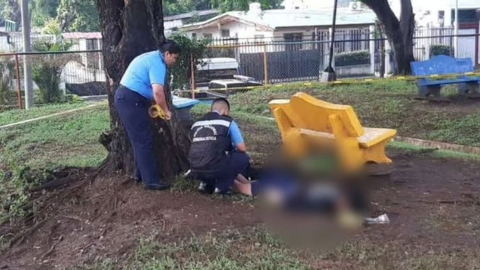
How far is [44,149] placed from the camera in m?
10.7

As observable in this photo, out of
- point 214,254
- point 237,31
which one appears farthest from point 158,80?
point 237,31

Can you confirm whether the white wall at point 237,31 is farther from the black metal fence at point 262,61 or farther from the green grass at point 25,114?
the green grass at point 25,114

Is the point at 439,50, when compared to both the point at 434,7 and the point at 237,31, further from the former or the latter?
the point at 237,31

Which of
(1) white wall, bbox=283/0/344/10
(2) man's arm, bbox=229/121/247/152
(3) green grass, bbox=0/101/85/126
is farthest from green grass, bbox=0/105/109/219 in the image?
(1) white wall, bbox=283/0/344/10

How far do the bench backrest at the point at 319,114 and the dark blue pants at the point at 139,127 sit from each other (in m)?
1.85

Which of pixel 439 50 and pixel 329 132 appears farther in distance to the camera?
pixel 439 50

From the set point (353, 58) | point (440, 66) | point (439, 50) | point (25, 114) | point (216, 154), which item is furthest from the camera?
point (353, 58)

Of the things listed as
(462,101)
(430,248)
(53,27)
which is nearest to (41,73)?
(462,101)

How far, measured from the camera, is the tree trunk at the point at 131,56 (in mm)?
A: 7008

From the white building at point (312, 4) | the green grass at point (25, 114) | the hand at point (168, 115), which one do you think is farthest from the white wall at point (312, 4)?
the hand at point (168, 115)

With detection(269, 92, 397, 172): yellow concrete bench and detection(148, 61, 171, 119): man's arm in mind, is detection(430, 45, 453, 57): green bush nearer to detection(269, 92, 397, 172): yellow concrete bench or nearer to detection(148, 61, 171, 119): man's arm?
detection(269, 92, 397, 172): yellow concrete bench

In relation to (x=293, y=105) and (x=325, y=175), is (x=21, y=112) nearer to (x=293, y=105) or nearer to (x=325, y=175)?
(x=293, y=105)

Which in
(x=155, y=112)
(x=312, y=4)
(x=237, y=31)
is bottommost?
(x=155, y=112)

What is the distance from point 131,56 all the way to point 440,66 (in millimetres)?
10742
